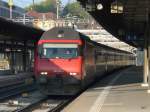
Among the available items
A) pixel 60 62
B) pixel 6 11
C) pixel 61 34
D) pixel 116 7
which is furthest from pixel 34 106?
pixel 6 11

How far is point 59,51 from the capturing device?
23.8 metres

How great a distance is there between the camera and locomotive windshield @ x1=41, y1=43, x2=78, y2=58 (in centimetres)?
2366

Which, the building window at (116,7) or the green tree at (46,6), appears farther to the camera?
the green tree at (46,6)

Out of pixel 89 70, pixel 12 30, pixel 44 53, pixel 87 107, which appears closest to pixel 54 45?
pixel 44 53

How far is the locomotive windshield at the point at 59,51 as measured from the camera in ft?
77.6

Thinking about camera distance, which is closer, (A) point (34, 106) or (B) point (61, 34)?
(A) point (34, 106)

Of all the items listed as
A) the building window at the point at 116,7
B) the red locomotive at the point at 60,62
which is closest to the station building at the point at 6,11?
the building window at the point at 116,7

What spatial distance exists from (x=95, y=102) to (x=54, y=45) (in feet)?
13.3

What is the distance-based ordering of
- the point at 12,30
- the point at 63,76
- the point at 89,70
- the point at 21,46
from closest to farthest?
the point at 63,76
the point at 89,70
the point at 12,30
the point at 21,46

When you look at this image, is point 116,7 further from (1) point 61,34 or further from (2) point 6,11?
(2) point 6,11

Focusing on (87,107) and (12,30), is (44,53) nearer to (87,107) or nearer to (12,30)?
(87,107)

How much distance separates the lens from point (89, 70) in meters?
Answer: 27.1

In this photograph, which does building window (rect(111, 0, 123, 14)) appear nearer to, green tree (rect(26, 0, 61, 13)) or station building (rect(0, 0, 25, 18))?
station building (rect(0, 0, 25, 18))

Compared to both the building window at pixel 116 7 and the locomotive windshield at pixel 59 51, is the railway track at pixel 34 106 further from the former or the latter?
the building window at pixel 116 7
